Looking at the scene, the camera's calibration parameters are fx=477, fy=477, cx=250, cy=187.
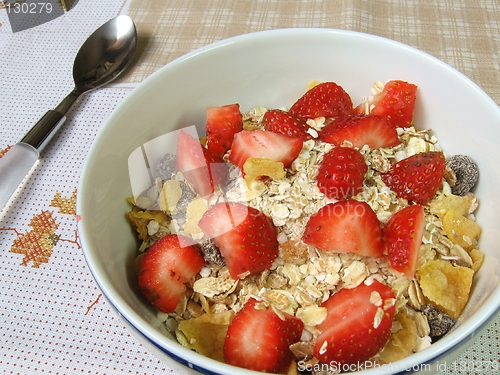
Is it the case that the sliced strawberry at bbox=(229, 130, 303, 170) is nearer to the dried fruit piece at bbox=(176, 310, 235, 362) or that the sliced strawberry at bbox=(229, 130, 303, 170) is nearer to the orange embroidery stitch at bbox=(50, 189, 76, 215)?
the dried fruit piece at bbox=(176, 310, 235, 362)

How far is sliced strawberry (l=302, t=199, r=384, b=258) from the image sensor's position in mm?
638

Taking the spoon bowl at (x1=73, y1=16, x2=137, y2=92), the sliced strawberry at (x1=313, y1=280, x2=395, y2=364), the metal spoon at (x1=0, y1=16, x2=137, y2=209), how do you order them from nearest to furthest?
the sliced strawberry at (x1=313, y1=280, x2=395, y2=364) < the metal spoon at (x1=0, y1=16, x2=137, y2=209) < the spoon bowl at (x1=73, y1=16, x2=137, y2=92)

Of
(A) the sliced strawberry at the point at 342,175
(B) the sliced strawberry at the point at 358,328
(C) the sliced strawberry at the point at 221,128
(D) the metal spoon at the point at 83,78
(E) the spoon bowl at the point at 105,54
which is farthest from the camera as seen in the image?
(E) the spoon bowl at the point at 105,54

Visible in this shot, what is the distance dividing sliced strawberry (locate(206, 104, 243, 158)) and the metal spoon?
38 cm

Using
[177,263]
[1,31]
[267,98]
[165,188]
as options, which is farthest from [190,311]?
[1,31]

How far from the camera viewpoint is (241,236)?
2.15ft

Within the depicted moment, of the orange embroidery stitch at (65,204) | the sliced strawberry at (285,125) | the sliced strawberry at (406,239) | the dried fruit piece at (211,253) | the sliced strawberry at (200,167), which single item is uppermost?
the sliced strawberry at (285,125)

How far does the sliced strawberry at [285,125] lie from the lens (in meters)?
0.78

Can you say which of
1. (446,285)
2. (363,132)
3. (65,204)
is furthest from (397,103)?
(65,204)

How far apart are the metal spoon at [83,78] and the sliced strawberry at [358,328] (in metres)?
0.64

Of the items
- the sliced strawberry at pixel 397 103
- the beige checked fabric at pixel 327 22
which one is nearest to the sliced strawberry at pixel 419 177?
the sliced strawberry at pixel 397 103

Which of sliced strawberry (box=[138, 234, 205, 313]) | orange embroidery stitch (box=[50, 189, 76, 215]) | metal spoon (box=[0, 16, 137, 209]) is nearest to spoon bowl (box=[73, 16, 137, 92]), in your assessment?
metal spoon (box=[0, 16, 137, 209])

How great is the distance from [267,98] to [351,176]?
0.29 m

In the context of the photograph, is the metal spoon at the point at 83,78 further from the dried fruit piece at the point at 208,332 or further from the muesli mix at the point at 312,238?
the dried fruit piece at the point at 208,332
